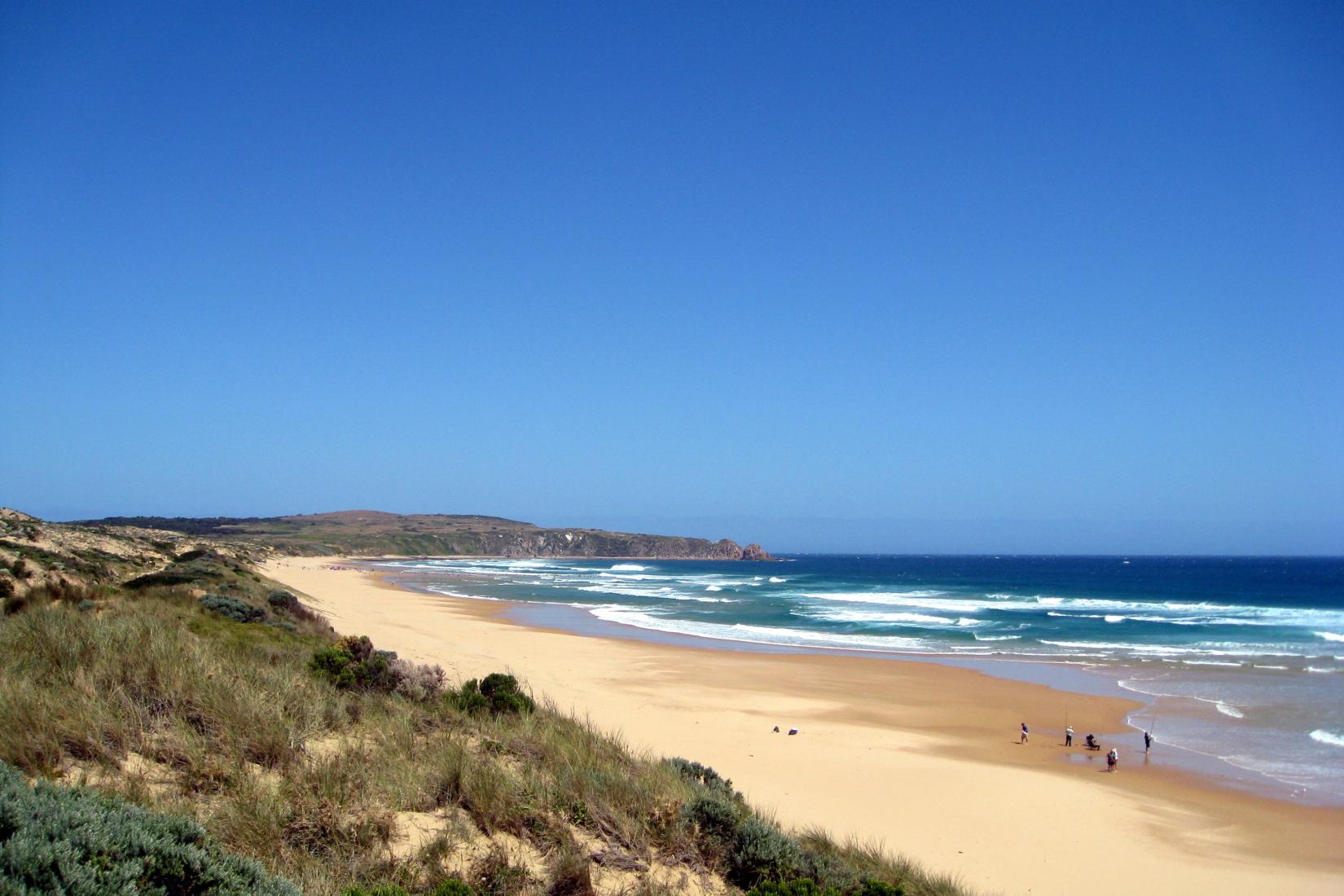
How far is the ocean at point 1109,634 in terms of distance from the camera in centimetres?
1762

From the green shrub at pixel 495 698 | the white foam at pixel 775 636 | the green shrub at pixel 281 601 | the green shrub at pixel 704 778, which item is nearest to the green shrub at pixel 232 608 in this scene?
the green shrub at pixel 281 601

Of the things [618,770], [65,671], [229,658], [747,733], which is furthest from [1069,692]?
[65,671]

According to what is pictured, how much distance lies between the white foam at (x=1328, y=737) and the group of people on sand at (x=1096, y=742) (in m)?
3.37

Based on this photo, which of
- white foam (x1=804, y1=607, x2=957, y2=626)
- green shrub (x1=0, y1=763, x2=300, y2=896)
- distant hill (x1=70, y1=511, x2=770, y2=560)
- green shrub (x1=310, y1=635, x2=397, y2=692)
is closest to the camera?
green shrub (x1=0, y1=763, x2=300, y2=896)

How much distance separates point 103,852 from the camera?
3.45 meters

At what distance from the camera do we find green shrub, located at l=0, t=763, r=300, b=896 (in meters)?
3.14

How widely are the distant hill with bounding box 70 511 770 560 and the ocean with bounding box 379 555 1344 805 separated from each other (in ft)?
166

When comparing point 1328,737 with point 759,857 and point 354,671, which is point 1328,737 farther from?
point 354,671

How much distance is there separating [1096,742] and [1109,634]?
23.5 m

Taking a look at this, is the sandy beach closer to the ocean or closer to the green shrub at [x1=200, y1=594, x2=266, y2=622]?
the ocean

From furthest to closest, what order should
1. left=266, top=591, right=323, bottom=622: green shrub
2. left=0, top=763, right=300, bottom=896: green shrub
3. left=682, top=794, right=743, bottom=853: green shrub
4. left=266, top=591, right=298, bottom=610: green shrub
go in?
left=266, top=591, right=298, bottom=610: green shrub
left=266, top=591, right=323, bottom=622: green shrub
left=682, top=794, right=743, bottom=853: green shrub
left=0, top=763, right=300, bottom=896: green shrub

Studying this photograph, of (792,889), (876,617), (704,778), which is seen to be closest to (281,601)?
(704,778)

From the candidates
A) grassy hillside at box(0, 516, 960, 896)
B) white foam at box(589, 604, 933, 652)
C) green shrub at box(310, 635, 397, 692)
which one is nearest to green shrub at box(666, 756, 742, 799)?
grassy hillside at box(0, 516, 960, 896)

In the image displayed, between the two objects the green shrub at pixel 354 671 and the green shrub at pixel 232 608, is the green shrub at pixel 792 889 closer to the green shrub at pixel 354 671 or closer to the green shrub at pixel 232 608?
the green shrub at pixel 354 671
